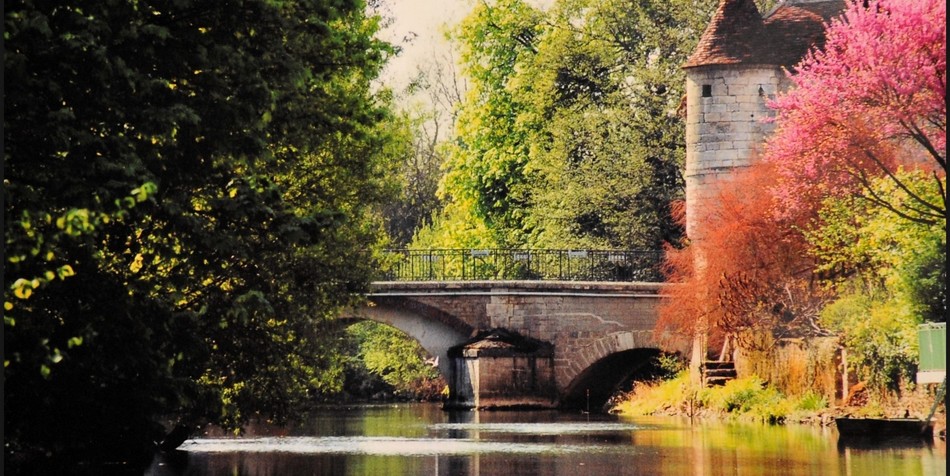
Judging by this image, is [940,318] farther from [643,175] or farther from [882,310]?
[643,175]

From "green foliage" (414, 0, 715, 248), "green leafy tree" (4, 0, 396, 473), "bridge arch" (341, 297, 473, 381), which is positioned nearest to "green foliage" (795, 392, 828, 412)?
"bridge arch" (341, 297, 473, 381)

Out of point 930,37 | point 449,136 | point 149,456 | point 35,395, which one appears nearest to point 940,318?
point 930,37

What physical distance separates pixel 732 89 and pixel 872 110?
31.4 feet

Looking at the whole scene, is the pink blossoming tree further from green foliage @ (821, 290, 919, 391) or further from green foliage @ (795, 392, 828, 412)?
green foliage @ (795, 392, 828, 412)

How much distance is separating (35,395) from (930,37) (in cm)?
2028

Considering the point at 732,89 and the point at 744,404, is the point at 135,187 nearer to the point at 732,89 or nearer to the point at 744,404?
the point at 744,404

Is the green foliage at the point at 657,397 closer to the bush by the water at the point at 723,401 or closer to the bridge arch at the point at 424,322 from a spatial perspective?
the bush by the water at the point at 723,401

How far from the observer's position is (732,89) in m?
41.2

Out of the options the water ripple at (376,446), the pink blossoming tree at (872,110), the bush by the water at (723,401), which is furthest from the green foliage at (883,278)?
the water ripple at (376,446)

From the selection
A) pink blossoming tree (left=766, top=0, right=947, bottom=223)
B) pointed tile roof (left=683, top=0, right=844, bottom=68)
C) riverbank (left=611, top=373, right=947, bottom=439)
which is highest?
pointed tile roof (left=683, top=0, right=844, bottom=68)

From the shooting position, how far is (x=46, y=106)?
12953mm

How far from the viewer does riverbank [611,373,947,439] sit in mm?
30266

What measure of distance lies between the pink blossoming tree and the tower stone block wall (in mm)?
6711

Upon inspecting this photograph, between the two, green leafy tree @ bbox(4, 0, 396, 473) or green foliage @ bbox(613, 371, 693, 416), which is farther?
green foliage @ bbox(613, 371, 693, 416)
